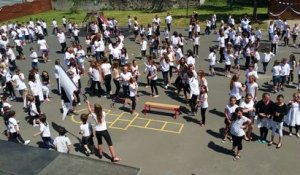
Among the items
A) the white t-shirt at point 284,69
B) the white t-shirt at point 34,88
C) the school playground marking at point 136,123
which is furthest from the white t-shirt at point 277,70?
the white t-shirt at point 34,88

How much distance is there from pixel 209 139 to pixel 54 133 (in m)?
6.03

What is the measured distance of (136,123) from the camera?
14.5 metres

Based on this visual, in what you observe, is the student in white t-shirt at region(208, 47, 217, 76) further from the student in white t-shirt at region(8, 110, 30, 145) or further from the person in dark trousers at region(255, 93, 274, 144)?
the student in white t-shirt at region(8, 110, 30, 145)

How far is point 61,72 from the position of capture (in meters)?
13.5

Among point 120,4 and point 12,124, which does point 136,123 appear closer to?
point 12,124

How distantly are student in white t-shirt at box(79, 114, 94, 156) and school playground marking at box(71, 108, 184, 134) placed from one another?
84.4 inches

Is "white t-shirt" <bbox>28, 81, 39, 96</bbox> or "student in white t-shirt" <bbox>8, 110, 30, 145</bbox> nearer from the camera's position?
"student in white t-shirt" <bbox>8, 110, 30, 145</bbox>

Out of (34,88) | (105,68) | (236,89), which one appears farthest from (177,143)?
(34,88)

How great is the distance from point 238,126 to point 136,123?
470 centimetres

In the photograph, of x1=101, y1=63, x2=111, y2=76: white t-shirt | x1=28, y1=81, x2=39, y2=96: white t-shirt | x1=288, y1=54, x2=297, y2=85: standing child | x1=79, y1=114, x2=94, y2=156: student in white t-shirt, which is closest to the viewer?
x1=79, y1=114, x2=94, y2=156: student in white t-shirt

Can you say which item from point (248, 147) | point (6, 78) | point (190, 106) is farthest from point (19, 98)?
point (248, 147)

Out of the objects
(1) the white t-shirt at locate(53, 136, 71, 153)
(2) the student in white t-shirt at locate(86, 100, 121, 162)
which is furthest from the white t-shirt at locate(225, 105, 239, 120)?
(1) the white t-shirt at locate(53, 136, 71, 153)

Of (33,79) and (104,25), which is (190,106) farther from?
(104,25)

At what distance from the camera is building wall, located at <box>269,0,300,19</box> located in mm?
31344
